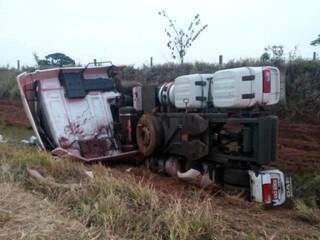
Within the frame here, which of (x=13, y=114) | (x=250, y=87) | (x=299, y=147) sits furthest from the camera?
(x=13, y=114)

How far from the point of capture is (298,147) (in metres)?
11.5

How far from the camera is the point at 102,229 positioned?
465 centimetres

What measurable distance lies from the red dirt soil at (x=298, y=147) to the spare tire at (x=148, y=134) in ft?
6.78

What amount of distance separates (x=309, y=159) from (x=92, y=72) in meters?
4.30

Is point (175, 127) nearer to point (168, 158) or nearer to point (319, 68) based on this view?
point (168, 158)

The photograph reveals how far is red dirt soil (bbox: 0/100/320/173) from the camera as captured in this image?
9.67 meters

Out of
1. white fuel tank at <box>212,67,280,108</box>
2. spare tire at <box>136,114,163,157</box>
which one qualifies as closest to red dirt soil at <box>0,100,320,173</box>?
spare tire at <box>136,114,163,157</box>

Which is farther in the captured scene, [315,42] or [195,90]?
[315,42]

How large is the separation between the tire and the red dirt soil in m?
1.96

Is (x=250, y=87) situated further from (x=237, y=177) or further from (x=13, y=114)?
(x=13, y=114)

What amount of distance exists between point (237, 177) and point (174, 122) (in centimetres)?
156

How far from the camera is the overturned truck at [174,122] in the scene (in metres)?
7.41

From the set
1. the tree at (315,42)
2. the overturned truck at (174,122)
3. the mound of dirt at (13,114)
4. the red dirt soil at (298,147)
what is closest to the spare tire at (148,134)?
the overturned truck at (174,122)

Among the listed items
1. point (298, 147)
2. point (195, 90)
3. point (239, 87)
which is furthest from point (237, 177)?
Result: point (298, 147)
